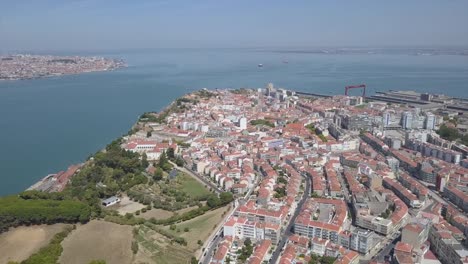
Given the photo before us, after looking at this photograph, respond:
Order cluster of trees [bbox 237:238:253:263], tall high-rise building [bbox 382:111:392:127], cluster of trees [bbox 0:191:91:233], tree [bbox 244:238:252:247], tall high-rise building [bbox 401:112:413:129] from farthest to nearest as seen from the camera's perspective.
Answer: tall high-rise building [bbox 382:111:392:127] → tall high-rise building [bbox 401:112:413:129] → cluster of trees [bbox 0:191:91:233] → tree [bbox 244:238:252:247] → cluster of trees [bbox 237:238:253:263]

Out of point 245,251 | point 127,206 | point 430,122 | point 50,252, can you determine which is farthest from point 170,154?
point 430,122

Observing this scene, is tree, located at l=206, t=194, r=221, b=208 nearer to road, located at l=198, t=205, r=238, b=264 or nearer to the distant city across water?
road, located at l=198, t=205, r=238, b=264

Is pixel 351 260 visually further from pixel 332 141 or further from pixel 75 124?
pixel 75 124

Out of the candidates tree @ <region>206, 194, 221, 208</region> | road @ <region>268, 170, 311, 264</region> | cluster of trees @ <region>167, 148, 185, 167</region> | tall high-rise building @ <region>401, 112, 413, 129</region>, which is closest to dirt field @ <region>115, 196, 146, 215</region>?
tree @ <region>206, 194, 221, 208</region>

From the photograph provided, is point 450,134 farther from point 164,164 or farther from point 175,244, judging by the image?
point 175,244

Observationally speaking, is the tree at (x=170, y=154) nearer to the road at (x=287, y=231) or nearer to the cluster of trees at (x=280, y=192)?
the cluster of trees at (x=280, y=192)
